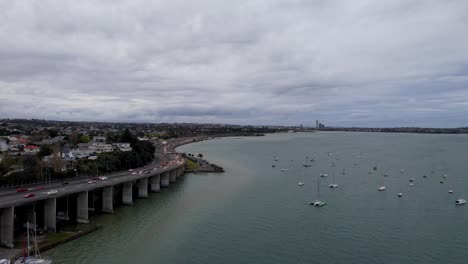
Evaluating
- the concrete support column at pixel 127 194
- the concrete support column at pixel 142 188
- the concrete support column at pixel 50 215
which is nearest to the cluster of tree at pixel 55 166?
the concrete support column at pixel 142 188

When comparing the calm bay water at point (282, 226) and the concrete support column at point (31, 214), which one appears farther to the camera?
the concrete support column at point (31, 214)

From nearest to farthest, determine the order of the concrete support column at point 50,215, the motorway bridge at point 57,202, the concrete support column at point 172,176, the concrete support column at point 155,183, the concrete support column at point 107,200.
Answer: the motorway bridge at point 57,202, the concrete support column at point 50,215, the concrete support column at point 107,200, the concrete support column at point 155,183, the concrete support column at point 172,176

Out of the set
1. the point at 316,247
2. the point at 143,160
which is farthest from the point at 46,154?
the point at 316,247

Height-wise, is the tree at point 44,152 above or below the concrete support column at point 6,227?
above

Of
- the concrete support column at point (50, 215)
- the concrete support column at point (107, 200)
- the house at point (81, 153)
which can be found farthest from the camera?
the house at point (81, 153)

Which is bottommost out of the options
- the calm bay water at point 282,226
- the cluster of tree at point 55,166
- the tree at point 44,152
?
the calm bay water at point 282,226

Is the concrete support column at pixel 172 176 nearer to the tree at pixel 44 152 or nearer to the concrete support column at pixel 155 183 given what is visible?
the concrete support column at pixel 155 183

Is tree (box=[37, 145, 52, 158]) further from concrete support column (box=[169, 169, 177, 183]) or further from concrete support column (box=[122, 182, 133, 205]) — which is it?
concrete support column (box=[122, 182, 133, 205])
